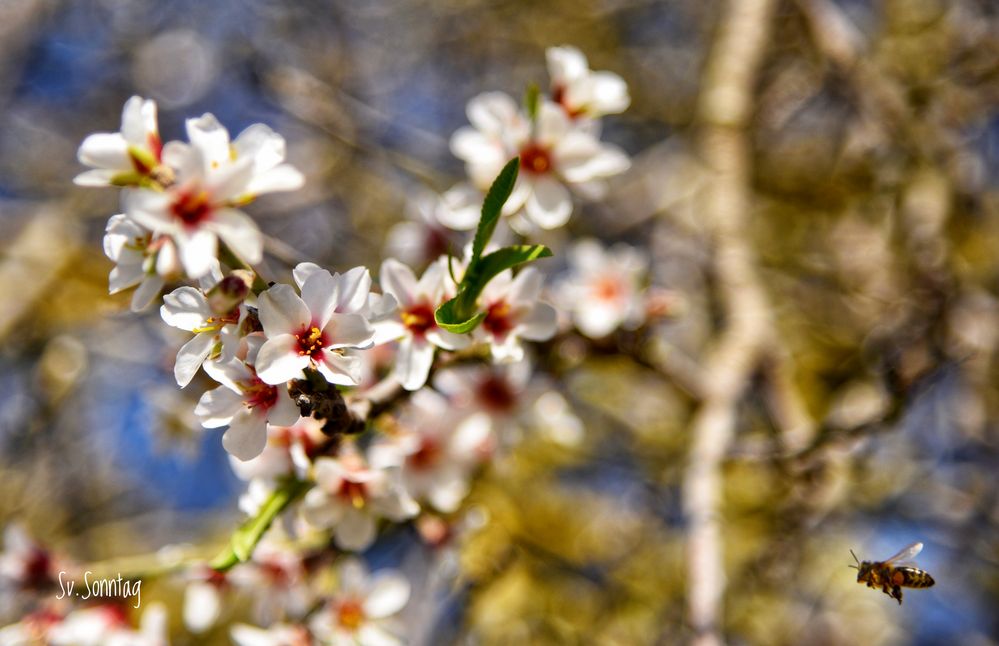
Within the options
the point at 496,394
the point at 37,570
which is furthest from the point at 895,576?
the point at 37,570

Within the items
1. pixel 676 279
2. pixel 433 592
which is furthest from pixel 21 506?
pixel 676 279

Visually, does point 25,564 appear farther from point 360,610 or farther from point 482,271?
point 482,271

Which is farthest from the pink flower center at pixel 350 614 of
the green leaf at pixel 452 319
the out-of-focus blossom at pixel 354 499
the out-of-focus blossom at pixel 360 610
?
the green leaf at pixel 452 319

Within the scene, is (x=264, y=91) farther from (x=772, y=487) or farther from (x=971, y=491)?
(x=971, y=491)

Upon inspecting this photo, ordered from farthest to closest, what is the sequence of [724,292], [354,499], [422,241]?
[724,292]
[422,241]
[354,499]

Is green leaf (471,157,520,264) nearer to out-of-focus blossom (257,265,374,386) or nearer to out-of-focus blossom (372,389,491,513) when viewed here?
out-of-focus blossom (257,265,374,386)

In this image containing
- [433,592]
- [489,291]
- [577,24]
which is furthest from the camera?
[577,24]
